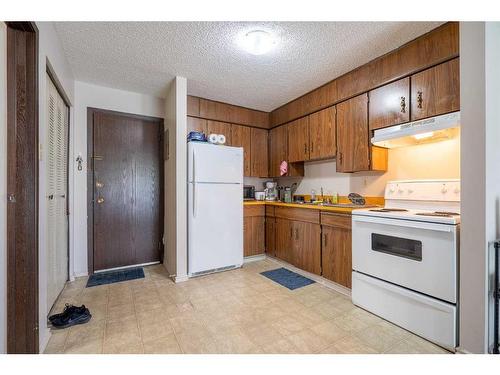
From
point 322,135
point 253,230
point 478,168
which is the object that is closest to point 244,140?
point 322,135

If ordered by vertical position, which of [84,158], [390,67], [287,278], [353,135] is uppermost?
[390,67]

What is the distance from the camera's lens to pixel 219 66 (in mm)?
2520

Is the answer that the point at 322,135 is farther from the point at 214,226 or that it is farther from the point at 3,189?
the point at 3,189

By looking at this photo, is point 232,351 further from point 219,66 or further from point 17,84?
point 219,66

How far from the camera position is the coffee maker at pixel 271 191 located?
13.1ft

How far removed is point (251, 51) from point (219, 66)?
51 cm

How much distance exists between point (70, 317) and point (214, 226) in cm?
157

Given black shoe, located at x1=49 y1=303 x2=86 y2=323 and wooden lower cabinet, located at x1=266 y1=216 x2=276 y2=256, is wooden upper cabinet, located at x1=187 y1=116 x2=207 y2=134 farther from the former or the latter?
black shoe, located at x1=49 y1=303 x2=86 y2=323

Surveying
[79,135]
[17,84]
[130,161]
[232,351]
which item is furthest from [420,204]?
[79,135]

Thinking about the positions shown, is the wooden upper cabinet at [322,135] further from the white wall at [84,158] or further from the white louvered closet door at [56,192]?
the white louvered closet door at [56,192]

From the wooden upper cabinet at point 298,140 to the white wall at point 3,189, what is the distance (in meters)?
2.92

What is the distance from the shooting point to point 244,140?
3.82 m

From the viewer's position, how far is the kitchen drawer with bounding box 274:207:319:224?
9.09ft

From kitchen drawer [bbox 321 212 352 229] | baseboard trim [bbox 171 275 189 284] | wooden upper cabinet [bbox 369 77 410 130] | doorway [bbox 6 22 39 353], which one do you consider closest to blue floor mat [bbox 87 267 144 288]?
baseboard trim [bbox 171 275 189 284]
